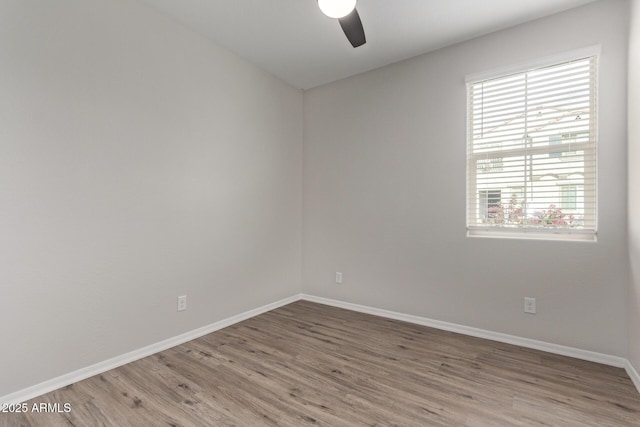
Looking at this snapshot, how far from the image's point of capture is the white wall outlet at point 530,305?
2.52 metres

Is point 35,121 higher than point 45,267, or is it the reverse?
point 35,121

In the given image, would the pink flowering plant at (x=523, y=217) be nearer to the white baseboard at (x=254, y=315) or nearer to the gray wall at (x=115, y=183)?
the white baseboard at (x=254, y=315)

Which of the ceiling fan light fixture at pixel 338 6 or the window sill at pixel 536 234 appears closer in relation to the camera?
the ceiling fan light fixture at pixel 338 6

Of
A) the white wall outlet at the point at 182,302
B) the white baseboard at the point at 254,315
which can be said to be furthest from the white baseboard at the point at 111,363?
the white wall outlet at the point at 182,302

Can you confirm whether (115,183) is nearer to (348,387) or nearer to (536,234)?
(348,387)

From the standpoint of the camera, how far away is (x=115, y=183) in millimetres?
2215

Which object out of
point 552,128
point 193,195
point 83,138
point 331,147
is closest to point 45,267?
point 83,138

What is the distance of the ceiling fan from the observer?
1.63m

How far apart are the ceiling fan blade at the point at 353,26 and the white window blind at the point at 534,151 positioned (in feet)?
4.58

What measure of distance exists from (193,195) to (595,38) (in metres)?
3.28

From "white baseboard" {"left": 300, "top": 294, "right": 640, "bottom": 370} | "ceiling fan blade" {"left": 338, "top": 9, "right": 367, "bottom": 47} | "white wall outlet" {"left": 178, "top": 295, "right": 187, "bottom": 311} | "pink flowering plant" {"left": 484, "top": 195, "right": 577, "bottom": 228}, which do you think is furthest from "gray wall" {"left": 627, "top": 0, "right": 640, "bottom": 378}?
"white wall outlet" {"left": 178, "top": 295, "right": 187, "bottom": 311}

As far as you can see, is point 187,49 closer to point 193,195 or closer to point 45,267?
point 193,195

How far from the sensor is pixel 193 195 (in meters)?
2.73

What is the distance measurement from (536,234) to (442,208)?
75cm
